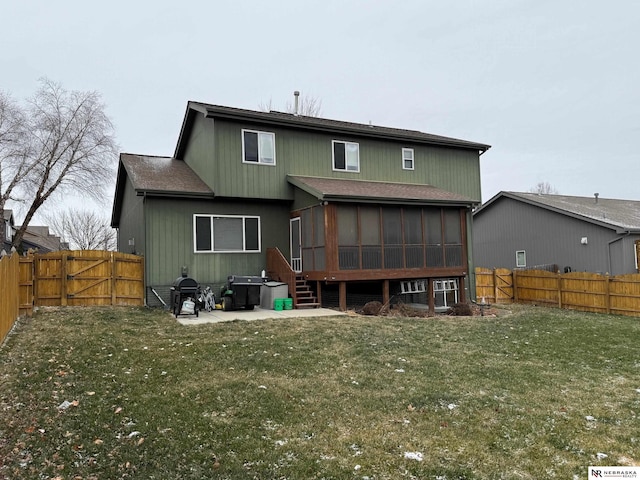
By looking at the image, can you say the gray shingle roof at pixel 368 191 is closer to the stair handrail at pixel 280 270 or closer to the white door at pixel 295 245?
the white door at pixel 295 245

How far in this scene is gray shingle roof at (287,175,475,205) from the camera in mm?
13703

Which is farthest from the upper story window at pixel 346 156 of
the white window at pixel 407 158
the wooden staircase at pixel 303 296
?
the wooden staircase at pixel 303 296

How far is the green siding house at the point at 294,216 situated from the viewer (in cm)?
1402

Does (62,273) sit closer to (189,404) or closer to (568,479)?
(189,404)

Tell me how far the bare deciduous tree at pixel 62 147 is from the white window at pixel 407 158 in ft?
68.0

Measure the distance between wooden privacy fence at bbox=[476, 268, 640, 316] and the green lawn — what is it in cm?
585

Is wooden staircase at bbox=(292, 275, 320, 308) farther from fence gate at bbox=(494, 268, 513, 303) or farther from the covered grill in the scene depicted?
fence gate at bbox=(494, 268, 513, 303)

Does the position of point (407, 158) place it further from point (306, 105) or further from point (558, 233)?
point (306, 105)

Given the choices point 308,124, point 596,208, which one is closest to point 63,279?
point 308,124

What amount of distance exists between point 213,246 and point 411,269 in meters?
6.35

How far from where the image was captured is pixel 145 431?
184 inches

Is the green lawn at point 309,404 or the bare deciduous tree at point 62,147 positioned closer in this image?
the green lawn at point 309,404

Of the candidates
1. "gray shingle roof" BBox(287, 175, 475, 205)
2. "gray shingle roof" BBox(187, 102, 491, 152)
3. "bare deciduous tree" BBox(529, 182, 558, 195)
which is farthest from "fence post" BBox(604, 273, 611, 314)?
"bare deciduous tree" BBox(529, 182, 558, 195)

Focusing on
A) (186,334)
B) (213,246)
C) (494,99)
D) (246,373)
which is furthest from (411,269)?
(494,99)
